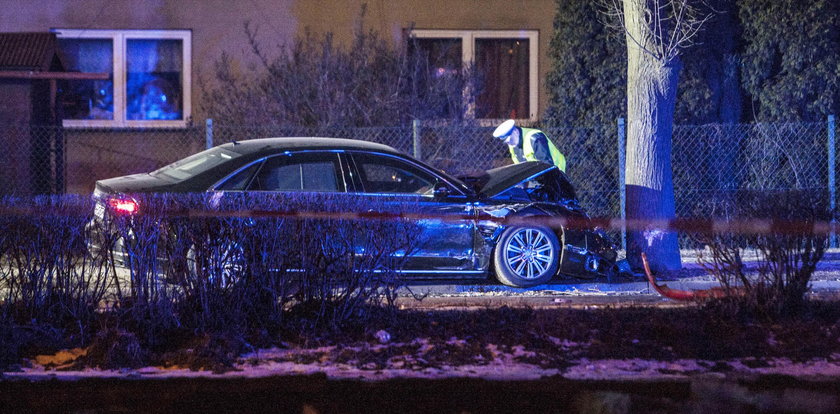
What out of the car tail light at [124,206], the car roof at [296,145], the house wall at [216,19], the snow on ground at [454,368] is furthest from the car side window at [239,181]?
the house wall at [216,19]

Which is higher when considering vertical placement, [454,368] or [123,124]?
[123,124]

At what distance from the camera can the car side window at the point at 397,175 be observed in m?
9.38

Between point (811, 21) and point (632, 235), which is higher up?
point (811, 21)

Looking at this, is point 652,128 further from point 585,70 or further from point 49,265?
point 49,265

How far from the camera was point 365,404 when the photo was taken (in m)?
5.26

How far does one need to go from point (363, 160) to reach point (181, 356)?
380 centimetres

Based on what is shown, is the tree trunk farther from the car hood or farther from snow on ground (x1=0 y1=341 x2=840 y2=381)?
snow on ground (x1=0 y1=341 x2=840 y2=381)

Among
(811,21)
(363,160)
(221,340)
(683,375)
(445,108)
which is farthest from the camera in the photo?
(445,108)

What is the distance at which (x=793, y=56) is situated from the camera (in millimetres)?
13180

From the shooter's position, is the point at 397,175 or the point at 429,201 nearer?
the point at 429,201

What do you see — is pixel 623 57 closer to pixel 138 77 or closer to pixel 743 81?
pixel 743 81

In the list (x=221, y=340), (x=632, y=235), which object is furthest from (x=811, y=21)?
(x=221, y=340)

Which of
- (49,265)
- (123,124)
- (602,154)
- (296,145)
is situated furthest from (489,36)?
(49,265)

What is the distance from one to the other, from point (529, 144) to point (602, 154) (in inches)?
102
